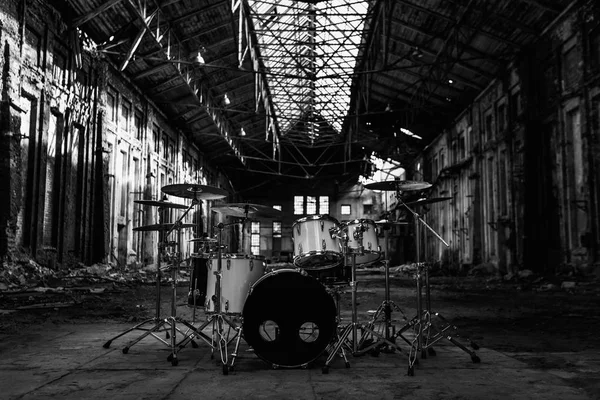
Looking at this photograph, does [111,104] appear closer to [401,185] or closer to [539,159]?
[539,159]

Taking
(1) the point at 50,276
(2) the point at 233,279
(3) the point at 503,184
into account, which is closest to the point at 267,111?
(3) the point at 503,184

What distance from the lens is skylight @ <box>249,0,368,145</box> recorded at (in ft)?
55.9

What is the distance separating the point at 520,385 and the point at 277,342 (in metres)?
1.93

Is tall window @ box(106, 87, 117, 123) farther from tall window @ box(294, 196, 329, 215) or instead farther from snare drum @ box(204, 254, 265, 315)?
tall window @ box(294, 196, 329, 215)

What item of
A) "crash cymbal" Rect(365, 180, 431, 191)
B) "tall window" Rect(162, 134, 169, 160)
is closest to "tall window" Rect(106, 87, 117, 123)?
"tall window" Rect(162, 134, 169, 160)

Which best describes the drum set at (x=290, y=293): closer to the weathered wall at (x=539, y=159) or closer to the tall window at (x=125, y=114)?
the weathered wall at (x=539, y=159)

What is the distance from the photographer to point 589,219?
13391mm

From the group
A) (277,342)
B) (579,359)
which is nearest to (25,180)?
(277,342)

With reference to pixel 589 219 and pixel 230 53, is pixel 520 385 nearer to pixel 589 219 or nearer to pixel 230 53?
pixel 589 219

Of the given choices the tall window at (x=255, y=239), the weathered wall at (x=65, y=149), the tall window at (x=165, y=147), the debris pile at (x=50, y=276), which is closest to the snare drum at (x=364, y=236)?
the debris pile at (x=50, y=276)

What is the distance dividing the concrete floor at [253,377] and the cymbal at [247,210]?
1.50m

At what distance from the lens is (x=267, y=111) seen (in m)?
27.1

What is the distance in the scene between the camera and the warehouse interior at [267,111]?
5.39m

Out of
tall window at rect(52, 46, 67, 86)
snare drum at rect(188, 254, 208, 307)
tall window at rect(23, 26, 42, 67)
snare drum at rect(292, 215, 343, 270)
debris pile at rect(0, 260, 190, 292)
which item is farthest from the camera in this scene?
tall window at rect(52, 46, 67, 86)
